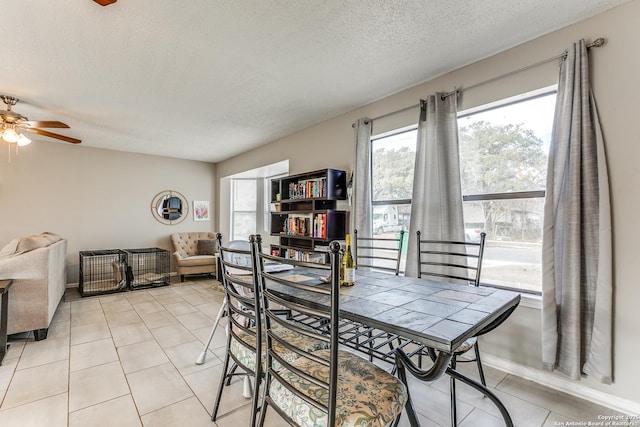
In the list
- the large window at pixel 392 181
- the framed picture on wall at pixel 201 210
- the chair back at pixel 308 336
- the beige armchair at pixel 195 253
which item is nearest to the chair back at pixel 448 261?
the large window at pixel 392 181

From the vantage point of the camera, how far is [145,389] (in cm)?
205

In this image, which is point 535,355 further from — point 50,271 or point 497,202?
point 50,271

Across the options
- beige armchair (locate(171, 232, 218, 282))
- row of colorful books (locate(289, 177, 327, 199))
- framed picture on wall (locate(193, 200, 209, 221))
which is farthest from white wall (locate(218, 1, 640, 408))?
framed picture on wall (locate(193, 200, 209, 221))

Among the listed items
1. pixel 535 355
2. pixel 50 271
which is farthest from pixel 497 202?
pixel 50 271

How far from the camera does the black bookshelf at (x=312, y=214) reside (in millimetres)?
3389

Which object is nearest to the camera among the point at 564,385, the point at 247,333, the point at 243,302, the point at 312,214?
the point at 243,302

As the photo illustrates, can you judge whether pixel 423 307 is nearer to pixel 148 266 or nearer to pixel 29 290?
pixel 29 290

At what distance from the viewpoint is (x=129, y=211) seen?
5.60 m

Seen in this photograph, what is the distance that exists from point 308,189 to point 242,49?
1.75 meters

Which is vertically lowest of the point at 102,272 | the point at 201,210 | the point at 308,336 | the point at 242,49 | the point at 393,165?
the point at 102,272

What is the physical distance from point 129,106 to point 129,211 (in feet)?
9.53

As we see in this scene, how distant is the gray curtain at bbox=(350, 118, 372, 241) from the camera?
10.4ft

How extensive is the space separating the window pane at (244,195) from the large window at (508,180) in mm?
4583

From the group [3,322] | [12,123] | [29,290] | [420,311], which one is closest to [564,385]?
[420,311]
